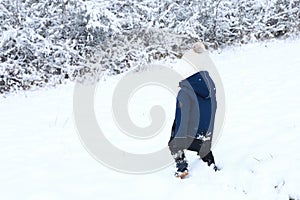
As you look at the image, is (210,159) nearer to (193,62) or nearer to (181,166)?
(181,166)

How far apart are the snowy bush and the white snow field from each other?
1959 millimetres

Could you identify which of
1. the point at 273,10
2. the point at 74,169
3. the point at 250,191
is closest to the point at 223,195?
the point at 250,191

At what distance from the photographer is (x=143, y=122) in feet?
21.7

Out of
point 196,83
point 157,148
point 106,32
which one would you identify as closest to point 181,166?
point 196,83

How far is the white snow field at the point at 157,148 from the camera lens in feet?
12.7

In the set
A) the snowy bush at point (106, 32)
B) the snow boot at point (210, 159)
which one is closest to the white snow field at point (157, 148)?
the snow boot at point (210, 159)

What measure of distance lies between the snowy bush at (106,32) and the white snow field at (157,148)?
196 cm

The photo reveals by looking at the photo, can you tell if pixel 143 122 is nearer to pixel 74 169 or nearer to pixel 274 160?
pixel 74 169

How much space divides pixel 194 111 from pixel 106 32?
306 inches

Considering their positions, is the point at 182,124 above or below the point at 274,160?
above

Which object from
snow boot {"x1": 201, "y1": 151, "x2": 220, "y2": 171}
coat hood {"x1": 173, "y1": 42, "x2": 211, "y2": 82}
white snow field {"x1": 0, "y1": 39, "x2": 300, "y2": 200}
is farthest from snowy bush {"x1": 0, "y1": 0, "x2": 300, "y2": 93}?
coat hood {"x1": 173, "y1": 42, "x2": 211, "y2": 82}

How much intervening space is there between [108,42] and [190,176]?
771 cm

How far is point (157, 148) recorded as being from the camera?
5.27 meters

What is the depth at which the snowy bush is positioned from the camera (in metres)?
9.87
